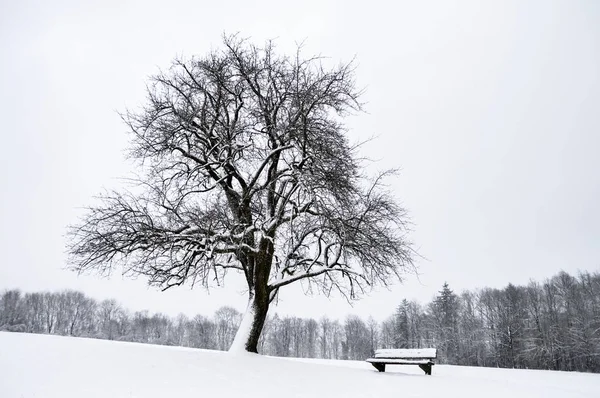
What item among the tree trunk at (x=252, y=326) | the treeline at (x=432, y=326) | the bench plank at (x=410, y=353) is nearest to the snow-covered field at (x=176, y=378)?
the tree trunk at (x=252, y=326)

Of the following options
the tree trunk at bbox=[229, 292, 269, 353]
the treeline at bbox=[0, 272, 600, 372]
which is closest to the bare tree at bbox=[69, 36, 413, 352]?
the tree trunk at bbox=[229, 292, 269, 353]

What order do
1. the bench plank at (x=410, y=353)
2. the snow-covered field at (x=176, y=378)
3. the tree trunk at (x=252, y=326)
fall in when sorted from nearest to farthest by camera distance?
the snow-covered field at (x=176, y=378)
the tree trunk at (x=252, y=326)
the bench plank at (x=410, y=353)

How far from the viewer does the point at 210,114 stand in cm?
1162

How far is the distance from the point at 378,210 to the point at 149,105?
805 cm

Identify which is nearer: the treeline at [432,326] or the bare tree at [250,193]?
the bare tree at [250,193]

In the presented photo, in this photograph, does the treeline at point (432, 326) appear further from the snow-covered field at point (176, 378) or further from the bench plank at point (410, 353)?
the snow-covered field at point (176, 378)

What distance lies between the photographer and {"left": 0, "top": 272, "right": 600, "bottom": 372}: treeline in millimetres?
44938

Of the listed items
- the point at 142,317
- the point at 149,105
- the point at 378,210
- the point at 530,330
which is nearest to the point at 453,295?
the point at 530,330

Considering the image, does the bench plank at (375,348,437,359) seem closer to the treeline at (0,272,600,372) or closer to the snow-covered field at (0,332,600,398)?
the snow-covered field at (0,332,600,398)

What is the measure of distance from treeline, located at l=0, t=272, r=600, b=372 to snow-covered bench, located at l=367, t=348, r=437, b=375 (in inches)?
1470

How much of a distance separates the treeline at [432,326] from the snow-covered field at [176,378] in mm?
40434

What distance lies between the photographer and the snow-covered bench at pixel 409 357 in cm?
1063

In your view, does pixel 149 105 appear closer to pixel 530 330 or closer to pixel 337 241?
pixel 337 241

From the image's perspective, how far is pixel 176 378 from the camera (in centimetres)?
674
